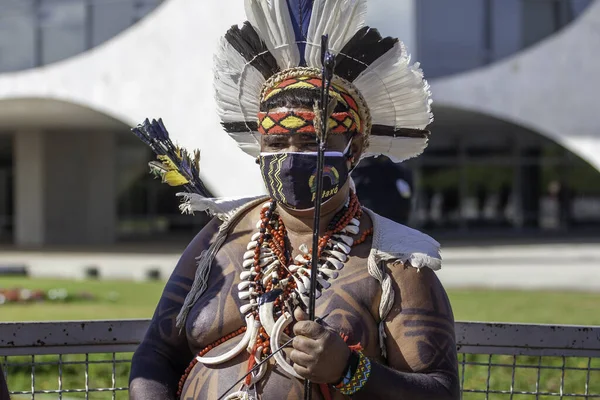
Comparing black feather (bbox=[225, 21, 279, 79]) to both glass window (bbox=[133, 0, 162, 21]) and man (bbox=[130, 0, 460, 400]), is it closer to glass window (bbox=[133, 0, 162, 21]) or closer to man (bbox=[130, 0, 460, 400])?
man (bbox=[130, 0, 460, 400])

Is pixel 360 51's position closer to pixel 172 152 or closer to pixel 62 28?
pixel 172 152

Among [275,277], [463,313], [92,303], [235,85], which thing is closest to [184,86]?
[92,303]

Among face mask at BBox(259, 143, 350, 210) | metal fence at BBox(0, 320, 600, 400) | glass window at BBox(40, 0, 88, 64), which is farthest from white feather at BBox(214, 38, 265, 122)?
glass window at BBox(40, 0, 88, 64)

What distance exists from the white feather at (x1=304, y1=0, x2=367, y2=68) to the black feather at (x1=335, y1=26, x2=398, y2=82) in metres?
0.02

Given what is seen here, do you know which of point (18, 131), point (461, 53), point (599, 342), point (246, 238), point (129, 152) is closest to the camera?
point (246, 238)

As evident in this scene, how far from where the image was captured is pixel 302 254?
2.78 metres

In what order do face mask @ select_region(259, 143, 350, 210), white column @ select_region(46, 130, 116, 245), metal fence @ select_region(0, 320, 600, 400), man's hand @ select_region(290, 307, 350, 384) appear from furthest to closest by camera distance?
white column @ select_region(46, 130, 116, 245)
metal fence @ select_region(0, 320, 600, 400)
face mask @ select_region(259, 143, 350, 210)
man's hand @ select_region(290, 307, 350, 384)

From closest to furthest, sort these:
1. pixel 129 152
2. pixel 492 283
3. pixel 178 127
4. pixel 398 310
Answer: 1. pixel 398 310
2. pixel 492 283
3. pixel 178 127
4. pixel 129 152

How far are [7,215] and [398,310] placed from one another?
30.1 m

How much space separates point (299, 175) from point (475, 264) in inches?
624

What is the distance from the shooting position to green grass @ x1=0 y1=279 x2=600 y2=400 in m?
6.78

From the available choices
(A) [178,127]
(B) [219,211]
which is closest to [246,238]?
(B) [219,211]

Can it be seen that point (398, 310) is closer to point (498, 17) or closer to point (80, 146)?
point (498, 17)

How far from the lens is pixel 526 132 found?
2669 cm
